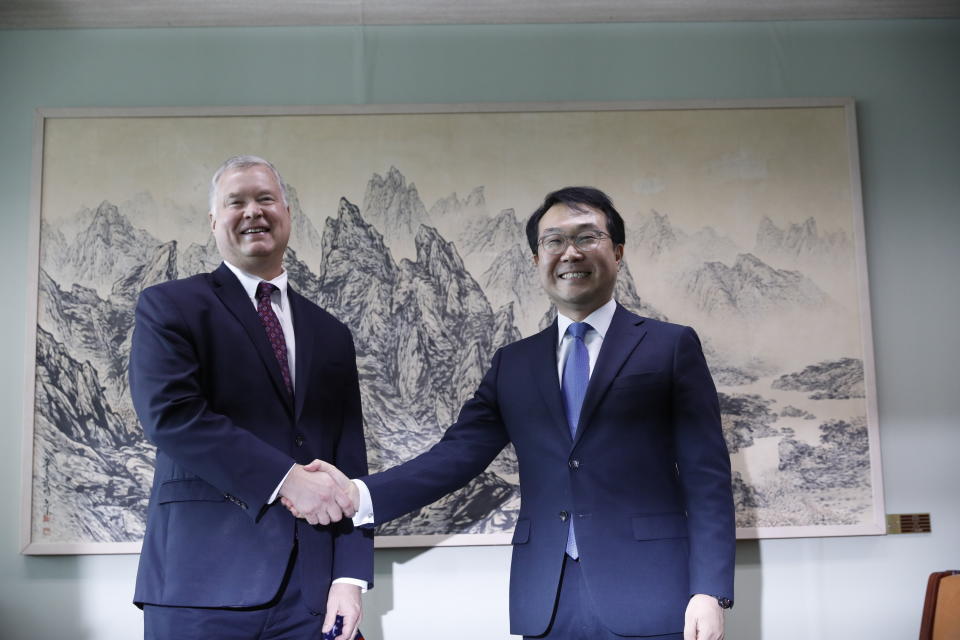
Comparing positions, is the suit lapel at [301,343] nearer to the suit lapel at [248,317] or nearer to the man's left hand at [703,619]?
the suit lapel at [248,317]

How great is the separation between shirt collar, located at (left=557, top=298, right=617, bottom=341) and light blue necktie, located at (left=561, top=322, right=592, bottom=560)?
2 centimetres

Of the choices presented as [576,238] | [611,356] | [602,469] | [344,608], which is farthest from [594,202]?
[344,608]

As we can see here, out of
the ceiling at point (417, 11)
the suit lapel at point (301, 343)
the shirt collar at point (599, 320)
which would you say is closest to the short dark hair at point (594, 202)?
the shirt collar at point (599, 320)

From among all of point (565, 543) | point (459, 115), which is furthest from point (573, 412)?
point (459, 115)

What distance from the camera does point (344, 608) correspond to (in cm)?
193

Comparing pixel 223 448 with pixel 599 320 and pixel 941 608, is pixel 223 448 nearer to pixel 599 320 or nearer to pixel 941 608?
pixel 599 320

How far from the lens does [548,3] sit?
302 cm

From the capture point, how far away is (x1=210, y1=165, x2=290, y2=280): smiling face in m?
2.08

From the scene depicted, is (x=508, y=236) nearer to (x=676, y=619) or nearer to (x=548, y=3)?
(x=548, y=3)

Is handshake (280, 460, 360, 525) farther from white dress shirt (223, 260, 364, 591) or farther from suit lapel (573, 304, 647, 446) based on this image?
suit lapel (573, 304, 647, 446)

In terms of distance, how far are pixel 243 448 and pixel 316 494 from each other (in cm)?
20

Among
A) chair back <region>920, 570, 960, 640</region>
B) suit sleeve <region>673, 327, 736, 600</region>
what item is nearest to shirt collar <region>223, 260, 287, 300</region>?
suit sleeve <region>673, 327, 736, 600</region>

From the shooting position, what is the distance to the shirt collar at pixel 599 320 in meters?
2.13

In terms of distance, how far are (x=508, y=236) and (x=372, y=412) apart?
797 mm
